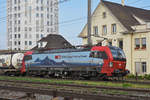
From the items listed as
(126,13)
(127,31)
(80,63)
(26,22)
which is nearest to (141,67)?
(127,31)

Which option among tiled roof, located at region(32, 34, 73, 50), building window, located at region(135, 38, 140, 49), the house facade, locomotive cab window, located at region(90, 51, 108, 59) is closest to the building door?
the house facade

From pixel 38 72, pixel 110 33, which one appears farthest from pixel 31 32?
pixel 38 72

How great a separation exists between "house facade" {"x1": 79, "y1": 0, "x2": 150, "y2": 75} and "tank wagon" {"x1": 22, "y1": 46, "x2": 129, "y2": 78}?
8.31 m

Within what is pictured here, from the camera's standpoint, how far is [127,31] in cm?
3962

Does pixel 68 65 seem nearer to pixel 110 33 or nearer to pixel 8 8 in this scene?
pixel 110 33

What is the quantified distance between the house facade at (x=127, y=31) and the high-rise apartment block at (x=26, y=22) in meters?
70.4

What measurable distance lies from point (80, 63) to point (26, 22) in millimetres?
90559

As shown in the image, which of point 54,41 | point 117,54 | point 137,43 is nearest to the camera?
point 117,54

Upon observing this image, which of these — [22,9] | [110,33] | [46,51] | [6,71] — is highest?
[22,9]

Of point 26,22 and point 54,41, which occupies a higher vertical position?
point 26,22

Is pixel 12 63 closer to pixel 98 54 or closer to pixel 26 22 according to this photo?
pixel 98 54

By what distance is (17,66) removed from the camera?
112 feet

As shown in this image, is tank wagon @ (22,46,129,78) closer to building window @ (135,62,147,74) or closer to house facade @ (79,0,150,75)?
house facade @ (79,0,150,75)

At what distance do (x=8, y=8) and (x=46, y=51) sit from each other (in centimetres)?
9491
